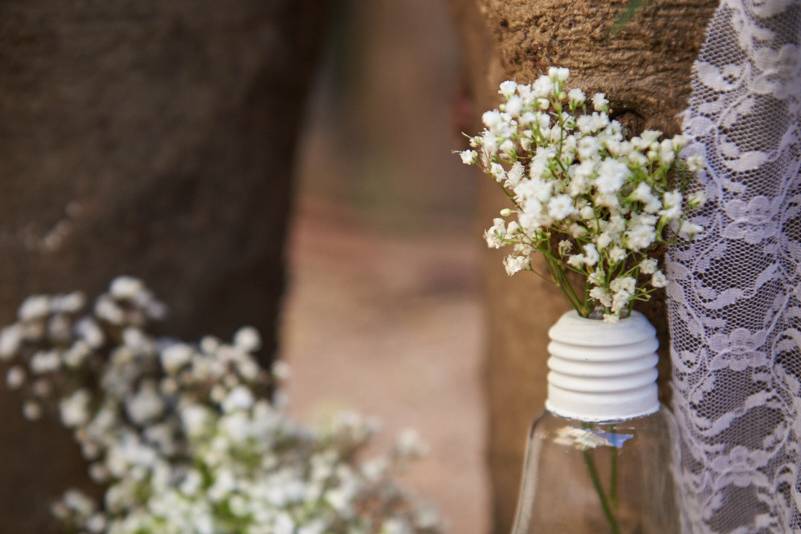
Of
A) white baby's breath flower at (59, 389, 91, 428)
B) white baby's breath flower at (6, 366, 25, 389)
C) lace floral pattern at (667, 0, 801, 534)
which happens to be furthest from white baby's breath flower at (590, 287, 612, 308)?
white baby's breath flower at (6, 366, 25, 389)

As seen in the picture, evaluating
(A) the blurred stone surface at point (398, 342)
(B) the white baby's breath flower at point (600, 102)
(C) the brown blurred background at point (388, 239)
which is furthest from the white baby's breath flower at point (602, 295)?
(C) the brown blurred background at point (388, 239)

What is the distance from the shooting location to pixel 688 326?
114 cm

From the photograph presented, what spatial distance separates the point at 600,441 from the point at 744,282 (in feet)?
0.90

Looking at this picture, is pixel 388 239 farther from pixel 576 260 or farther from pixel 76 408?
pixel 576 260

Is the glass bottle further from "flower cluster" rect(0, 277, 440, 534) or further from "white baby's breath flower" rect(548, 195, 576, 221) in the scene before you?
"flower cluster" rect(0, 277, 440, 534)

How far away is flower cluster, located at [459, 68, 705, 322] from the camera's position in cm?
101

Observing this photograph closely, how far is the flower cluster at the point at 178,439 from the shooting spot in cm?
170

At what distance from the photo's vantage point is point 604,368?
109 centimetres

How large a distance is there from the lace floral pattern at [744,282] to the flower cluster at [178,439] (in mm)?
656

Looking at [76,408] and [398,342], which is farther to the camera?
[398,342]

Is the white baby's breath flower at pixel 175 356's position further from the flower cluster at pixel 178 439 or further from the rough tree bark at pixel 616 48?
the rough tree bark at pixel 616 48

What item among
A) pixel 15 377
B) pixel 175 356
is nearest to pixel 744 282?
→ pixel 175 356

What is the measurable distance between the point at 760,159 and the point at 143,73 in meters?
1.44

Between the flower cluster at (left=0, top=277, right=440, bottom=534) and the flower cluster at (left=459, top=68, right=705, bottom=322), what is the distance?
78 cm
